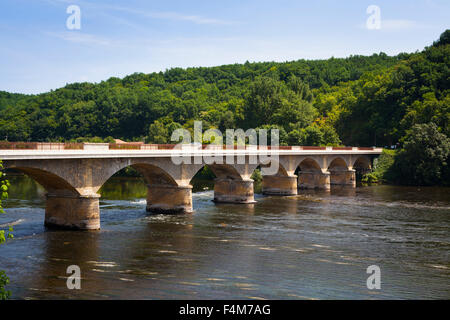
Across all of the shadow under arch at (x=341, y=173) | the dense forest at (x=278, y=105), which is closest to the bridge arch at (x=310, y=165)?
the shadow under arch at (x=341, y=173)

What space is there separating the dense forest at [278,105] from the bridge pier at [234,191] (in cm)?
3899

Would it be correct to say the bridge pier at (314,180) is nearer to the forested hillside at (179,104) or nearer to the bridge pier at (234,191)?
the forested hillside at (179,104)

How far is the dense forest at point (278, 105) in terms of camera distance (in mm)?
105750

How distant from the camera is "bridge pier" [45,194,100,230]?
131 ft

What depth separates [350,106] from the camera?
413 ft

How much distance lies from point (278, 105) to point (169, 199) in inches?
2998

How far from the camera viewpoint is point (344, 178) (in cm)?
8894

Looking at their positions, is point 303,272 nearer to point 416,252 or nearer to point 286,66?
point 416,252

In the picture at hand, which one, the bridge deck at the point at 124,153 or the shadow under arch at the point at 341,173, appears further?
the shadow under arch at the point at 341,173

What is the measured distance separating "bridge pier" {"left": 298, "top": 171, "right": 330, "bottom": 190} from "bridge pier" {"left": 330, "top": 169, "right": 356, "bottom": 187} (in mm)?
8804

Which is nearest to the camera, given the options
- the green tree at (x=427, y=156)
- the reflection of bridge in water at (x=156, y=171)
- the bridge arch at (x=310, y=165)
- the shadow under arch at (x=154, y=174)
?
the reflection of bridge in water at (x=156, y=171)

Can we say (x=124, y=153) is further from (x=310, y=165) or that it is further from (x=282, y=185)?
(x=310, y=165)

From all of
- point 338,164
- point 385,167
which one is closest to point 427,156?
point 385,167
